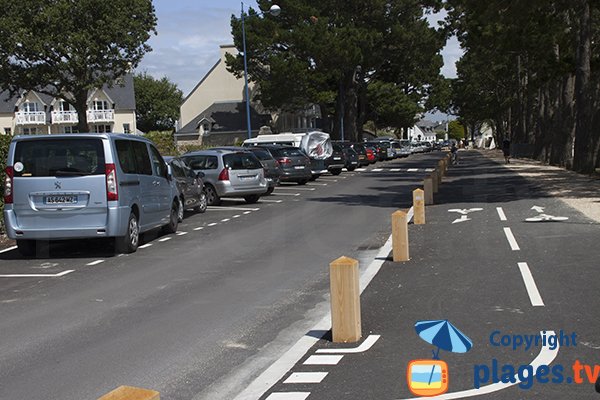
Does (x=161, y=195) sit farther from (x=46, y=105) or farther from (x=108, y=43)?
(x=46, y=105)

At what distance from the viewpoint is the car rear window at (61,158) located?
45.1 ft

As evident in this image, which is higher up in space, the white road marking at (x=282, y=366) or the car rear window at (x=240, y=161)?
the car rear window at (x=240, y=161)

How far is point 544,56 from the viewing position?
126 feet

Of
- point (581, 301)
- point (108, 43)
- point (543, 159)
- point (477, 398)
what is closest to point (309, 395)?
point (477, 398)

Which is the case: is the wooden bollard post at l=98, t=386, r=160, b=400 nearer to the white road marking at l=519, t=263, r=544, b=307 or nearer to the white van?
the white road marking at l=519, t=263, r=544, b=307

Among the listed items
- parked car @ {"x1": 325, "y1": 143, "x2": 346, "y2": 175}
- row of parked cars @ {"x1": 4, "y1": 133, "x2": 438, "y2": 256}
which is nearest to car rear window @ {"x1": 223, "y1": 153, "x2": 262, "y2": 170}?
row of parked cars @ {"x1": 4, "y1": 133, "x2": 438, "y2": 256}

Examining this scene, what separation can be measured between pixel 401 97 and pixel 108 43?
34.9 m

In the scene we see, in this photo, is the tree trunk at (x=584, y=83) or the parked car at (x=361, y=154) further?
the parked car at (x=361, y=154)

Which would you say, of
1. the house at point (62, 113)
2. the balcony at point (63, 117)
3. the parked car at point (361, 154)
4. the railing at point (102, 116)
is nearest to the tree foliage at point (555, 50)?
the parked car at point (361, 154)

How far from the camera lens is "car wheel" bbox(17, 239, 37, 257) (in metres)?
14.4

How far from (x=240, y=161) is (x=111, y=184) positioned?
1131 centimetres

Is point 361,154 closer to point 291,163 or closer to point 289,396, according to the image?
point 291,163

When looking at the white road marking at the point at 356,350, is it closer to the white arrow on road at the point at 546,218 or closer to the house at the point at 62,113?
the white arrow on road at the point at 546,218

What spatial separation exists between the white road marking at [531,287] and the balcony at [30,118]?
279 ft
